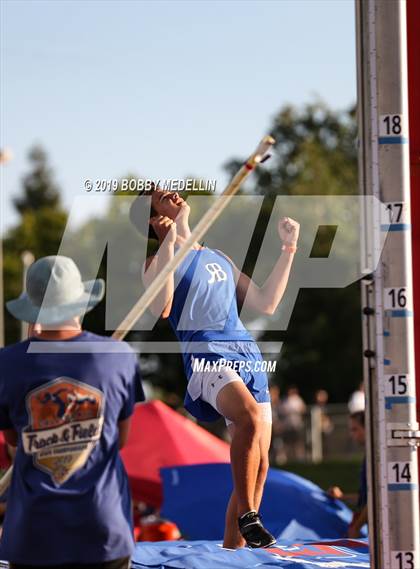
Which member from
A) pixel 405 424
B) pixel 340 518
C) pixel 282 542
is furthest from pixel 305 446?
pixel 405 424

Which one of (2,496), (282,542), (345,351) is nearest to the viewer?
(2,496)

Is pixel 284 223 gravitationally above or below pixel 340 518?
above

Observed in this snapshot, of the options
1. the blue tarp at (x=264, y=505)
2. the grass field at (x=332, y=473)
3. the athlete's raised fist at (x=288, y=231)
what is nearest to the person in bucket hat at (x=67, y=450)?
the athlete's raised fist at (x=288, y=231)

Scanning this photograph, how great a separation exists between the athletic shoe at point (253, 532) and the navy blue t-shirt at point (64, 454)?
1.43m

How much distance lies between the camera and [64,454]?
3984 mm

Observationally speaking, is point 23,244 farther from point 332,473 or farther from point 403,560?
point 403,560

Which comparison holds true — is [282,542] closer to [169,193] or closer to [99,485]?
[169,193]

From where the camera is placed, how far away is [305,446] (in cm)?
2750

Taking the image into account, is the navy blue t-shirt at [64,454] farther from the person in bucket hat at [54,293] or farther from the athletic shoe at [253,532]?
the athletic shoe at [253,532]

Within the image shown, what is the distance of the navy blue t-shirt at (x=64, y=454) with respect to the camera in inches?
155

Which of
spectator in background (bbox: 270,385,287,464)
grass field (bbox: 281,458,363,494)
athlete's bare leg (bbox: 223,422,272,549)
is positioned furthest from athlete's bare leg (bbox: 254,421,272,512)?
spectator in background (bbox: 270,385,287,464)

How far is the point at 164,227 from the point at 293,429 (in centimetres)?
2172

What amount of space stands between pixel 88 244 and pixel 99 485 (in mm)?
29798

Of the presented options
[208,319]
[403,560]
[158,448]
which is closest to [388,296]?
[403,560]
